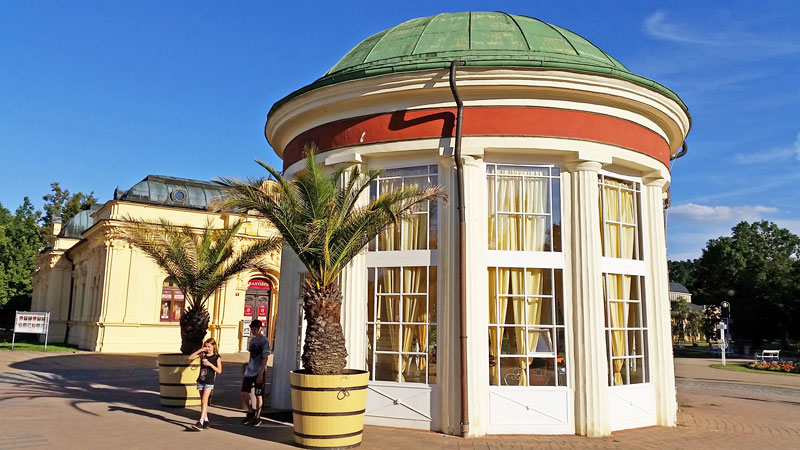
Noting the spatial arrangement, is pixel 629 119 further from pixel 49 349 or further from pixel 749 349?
pixel 749 349

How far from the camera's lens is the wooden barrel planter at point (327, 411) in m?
7.48

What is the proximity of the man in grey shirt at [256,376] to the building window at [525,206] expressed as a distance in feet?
13.8

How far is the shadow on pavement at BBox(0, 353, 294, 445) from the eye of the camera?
371 inches

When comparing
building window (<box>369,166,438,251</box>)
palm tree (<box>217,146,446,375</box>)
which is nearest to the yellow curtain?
building window (<box>369,166,438,251</box>)

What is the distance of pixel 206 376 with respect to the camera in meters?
9.10

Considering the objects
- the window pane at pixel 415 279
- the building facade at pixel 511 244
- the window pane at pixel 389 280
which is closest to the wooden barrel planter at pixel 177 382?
the building facade at pixel 511 244

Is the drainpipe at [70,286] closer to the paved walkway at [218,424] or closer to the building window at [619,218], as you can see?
the paved walkway at [218,424]

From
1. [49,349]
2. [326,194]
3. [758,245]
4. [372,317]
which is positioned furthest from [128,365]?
[758,245]

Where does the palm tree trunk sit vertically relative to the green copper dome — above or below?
below

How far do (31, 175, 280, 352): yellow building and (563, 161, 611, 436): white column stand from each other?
1798cm

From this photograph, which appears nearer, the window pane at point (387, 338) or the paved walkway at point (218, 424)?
the paved walkway at point (218, 424)

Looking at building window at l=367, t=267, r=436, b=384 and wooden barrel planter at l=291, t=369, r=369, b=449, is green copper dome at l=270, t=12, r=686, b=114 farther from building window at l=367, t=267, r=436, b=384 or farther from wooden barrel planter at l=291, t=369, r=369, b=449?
wooden barrel planter at l=291, t=369, r=369, b=449

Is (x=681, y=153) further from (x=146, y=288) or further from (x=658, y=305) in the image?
(x=146, y=288)

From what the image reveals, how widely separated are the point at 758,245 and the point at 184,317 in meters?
50.3
